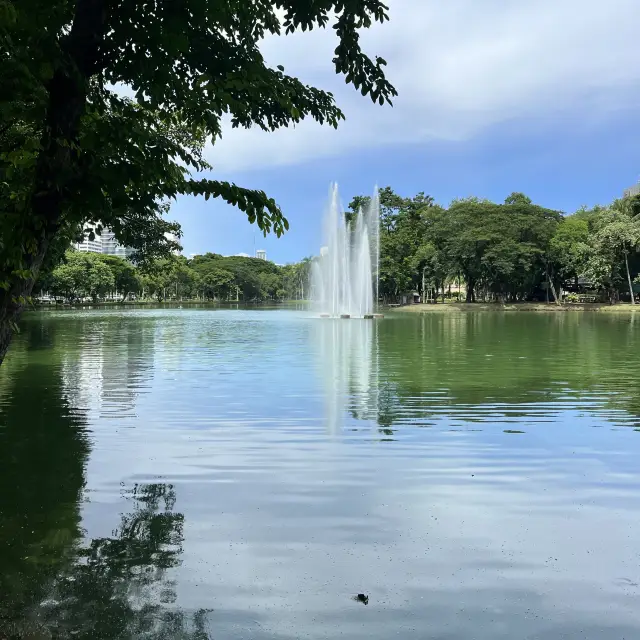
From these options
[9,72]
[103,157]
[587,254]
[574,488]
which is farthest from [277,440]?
[587,254]

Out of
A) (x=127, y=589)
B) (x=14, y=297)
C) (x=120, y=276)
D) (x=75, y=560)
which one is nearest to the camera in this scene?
(x=14, y=297)

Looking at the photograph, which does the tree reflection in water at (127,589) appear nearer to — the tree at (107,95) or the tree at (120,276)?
the tree at (107,95)

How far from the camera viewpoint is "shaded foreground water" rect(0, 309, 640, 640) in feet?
11.9

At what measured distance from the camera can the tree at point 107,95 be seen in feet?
9.69

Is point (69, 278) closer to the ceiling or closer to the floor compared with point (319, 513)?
closer to the ceiling

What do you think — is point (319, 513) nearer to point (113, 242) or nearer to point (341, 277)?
point (113, 242)

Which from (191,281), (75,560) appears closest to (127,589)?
(75,560)

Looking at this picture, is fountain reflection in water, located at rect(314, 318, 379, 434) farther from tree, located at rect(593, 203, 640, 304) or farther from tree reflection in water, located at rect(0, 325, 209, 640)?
tree, located at rect(593, 203, 640, 304)

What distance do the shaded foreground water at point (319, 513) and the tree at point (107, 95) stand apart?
196 centimetres

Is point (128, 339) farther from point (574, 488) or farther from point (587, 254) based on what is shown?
point (587, 254)

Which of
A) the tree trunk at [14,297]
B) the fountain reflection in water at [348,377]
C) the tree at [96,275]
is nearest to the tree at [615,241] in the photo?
the fountain reflection in water at [348,377]

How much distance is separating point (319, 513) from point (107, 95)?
3619 millimetres

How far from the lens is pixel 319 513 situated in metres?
5.25

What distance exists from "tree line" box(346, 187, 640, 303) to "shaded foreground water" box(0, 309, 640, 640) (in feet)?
179
